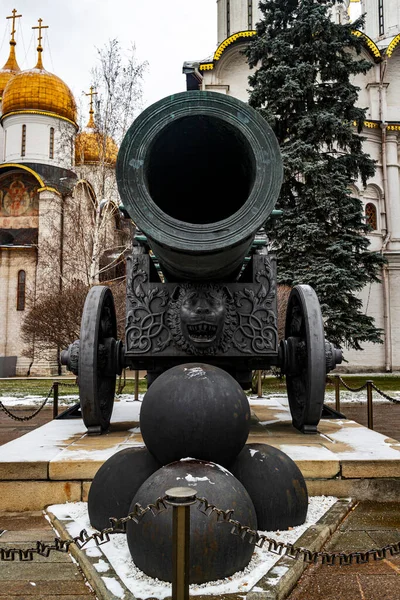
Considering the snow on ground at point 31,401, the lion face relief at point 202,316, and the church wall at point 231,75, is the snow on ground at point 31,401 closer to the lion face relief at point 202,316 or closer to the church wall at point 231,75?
the lion face relief at point 202,316

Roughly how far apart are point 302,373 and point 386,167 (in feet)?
80.6

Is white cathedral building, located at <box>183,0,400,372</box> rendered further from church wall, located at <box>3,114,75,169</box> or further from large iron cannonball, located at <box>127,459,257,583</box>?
large iron cannonball, located at <box>127,459,257,583</box>

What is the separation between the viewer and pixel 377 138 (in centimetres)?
2738

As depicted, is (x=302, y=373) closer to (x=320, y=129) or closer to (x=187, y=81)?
(x=320, y=129)

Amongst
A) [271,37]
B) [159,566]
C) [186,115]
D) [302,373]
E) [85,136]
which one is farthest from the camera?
[85,136]

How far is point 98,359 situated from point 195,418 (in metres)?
2.18

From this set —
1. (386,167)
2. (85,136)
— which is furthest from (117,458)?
(386,167)

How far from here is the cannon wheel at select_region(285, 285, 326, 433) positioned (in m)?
4.51

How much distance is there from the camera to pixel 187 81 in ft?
102

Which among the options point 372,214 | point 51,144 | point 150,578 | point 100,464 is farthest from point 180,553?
point 51,144

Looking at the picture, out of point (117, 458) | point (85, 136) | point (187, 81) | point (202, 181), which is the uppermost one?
point (187, 81)

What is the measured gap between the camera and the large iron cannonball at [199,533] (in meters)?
2.35

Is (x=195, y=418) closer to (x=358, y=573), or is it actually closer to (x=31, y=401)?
(x=358, y=573)

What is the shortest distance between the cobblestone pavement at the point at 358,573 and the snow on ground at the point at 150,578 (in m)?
0.17
